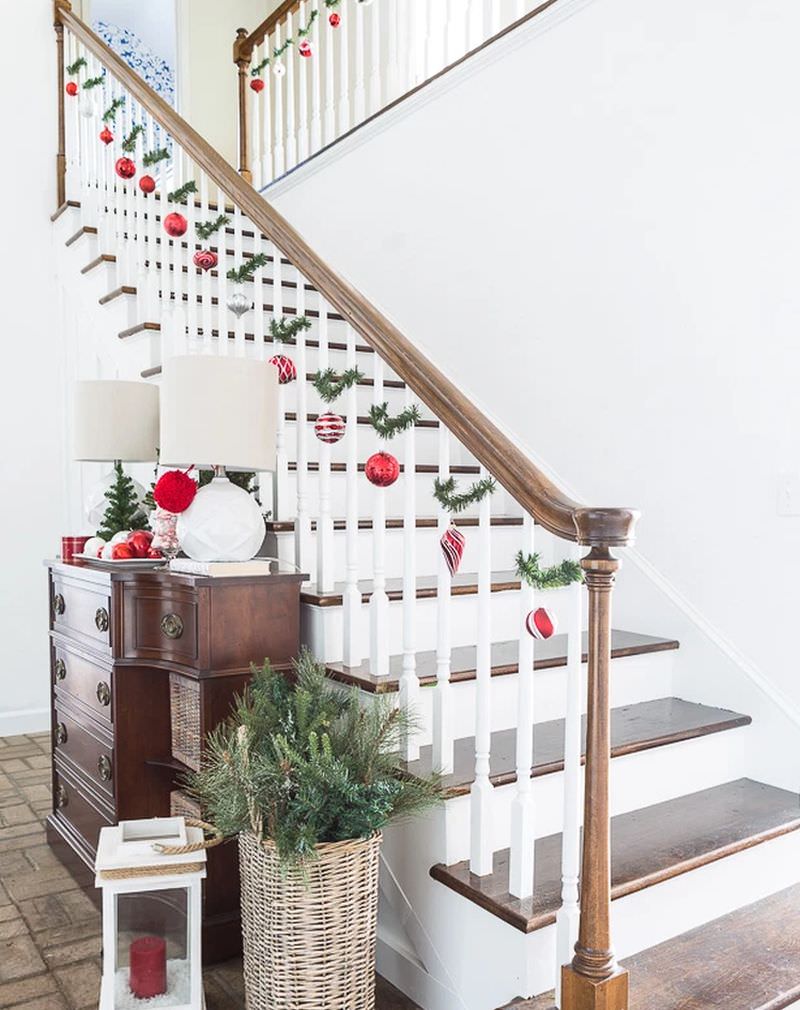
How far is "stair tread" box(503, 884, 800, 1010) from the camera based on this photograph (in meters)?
1.70

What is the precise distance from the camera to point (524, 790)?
1.78 meters

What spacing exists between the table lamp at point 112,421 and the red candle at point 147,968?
138cm

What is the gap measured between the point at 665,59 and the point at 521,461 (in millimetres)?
1787

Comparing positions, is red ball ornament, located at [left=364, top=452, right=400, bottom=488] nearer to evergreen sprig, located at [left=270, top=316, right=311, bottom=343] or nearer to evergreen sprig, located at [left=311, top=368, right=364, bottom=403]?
evergreen sprig, located at [left=311, top=368, right=364, bottom=403]

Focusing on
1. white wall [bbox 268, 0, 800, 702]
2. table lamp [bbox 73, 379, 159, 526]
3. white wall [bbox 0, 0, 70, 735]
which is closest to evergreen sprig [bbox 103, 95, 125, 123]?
white wall [bbox 0, 0, 70, 735]

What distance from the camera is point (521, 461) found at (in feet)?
5.87

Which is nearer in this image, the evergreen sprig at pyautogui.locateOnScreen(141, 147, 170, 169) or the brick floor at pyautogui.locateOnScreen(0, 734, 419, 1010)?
the brick floor at pyautogui.locateOnScreen(0, 734, 419, 1010)

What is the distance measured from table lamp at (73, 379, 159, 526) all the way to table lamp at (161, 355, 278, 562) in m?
0.46

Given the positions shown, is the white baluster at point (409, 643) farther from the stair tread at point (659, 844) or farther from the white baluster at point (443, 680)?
the stair tread at point (659, 844)

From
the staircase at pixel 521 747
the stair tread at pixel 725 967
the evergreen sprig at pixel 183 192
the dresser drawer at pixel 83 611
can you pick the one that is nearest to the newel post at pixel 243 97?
the evergreen sprig at pixel 183 192

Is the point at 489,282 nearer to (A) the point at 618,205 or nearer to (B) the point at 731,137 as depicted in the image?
(A) the point at 618,205

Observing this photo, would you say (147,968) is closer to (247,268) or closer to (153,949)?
(153,949)

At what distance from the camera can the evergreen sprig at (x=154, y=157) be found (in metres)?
3.49

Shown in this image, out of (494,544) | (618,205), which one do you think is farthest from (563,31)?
(494,544)
